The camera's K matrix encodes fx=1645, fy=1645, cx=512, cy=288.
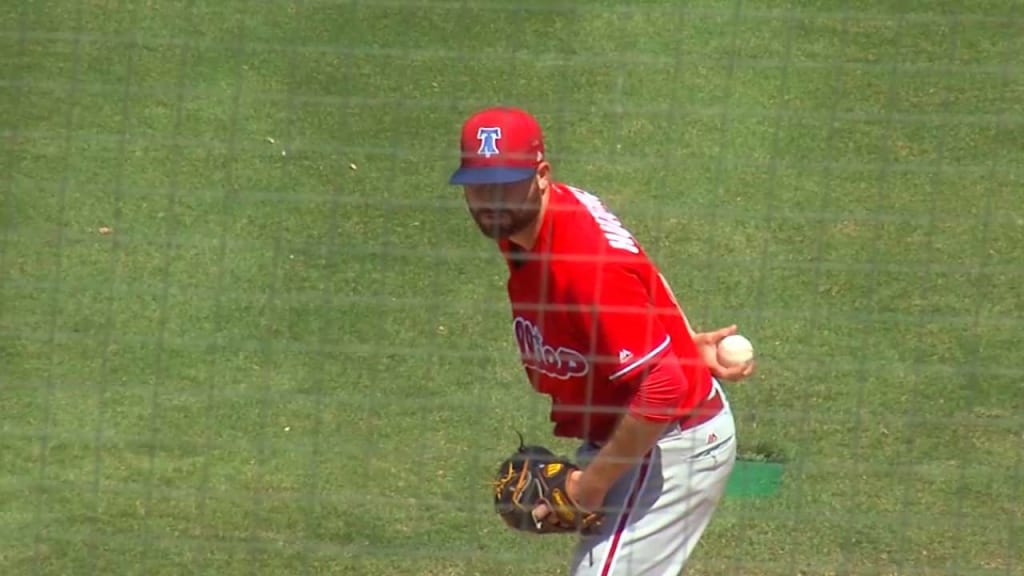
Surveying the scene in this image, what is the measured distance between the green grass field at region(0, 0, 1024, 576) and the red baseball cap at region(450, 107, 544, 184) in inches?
56.7

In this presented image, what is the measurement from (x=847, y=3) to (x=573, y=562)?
5.31 metres

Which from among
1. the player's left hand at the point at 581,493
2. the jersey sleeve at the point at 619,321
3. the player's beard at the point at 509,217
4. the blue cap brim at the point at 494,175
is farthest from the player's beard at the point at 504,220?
the player's left hand at the point at 581,493

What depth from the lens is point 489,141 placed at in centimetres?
418

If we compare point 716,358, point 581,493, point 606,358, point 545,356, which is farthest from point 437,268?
point 606,358

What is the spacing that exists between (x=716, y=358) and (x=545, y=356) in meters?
0.54

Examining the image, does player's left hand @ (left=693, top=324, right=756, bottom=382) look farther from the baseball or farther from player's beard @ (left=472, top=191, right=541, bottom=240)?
player's beard @ (left=472, top=191, right=541, bottom=240)

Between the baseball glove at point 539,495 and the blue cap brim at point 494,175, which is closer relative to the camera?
the blue cap brim at point 494,175

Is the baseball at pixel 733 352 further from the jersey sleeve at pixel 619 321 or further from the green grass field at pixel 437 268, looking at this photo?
the green grass field at pixel 437 268

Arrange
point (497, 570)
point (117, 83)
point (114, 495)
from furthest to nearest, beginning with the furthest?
1. point (117, 83)
2. point (114, 495)
3. point (497, 570)

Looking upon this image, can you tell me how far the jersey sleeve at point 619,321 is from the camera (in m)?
4.14

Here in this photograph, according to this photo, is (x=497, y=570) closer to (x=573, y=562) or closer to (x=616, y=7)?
(x=573, y=562)

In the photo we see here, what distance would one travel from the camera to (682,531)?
180 inches

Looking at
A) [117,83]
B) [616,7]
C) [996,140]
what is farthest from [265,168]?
[996,140]

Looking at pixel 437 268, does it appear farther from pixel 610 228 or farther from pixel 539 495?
pixel 610 228
